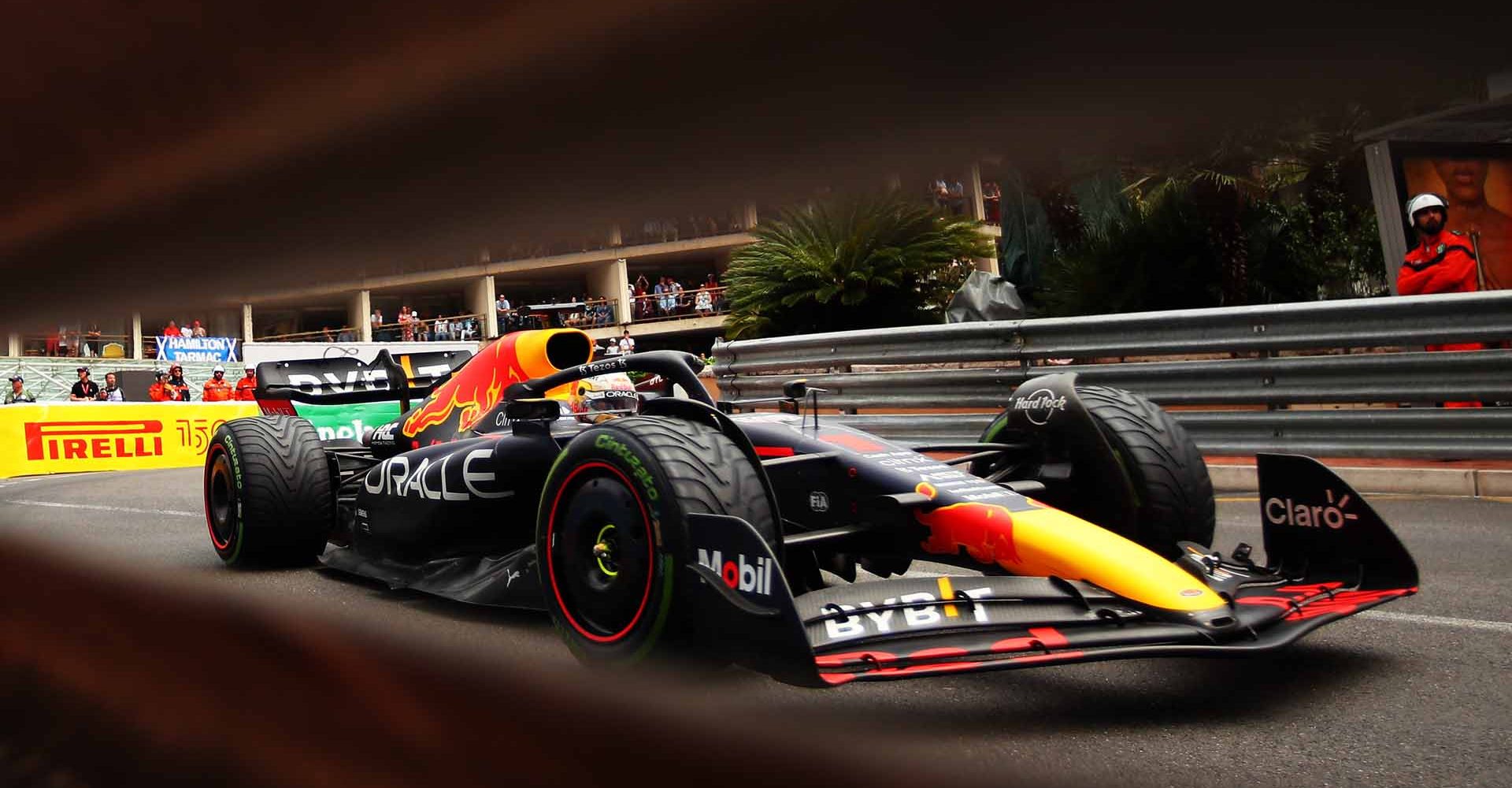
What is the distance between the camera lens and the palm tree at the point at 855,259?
2.29 feet

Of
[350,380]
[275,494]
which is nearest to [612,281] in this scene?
[275,494]

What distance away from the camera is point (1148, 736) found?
255 centimetres

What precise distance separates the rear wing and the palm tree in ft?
13.4

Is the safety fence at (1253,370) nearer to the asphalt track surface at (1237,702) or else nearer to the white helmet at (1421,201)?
the asphalt track surface at (1237,702)

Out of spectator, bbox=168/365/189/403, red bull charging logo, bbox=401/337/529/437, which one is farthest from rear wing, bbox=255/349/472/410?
spectator, bbox=168/365/189/403

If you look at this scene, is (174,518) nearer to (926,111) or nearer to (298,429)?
(298,429)

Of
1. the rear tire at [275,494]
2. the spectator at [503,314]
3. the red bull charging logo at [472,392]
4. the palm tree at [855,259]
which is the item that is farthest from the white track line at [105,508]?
the spectator at [503,314]

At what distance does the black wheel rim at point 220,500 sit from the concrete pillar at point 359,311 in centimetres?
512

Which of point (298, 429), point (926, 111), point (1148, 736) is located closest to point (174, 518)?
point (298, 429)

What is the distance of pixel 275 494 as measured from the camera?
5574 millimetres

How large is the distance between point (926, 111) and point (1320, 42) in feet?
0.50

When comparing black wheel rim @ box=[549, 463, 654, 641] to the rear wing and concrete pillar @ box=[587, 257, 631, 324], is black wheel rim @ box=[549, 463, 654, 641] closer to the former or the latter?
concrete pillar @ box=[587, 257, 631, 324]

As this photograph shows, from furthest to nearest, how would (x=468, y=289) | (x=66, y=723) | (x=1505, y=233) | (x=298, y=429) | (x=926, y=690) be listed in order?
(x=298, y=429), (x=926, y=690), (x=1505, y=233), (x=468, y=289), (x=66, y=723)

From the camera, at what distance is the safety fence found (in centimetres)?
673
